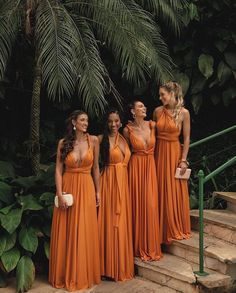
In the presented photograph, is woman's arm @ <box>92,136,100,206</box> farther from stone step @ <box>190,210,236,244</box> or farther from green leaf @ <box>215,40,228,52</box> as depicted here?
green leaf @ <box>215,40,228,52</box>

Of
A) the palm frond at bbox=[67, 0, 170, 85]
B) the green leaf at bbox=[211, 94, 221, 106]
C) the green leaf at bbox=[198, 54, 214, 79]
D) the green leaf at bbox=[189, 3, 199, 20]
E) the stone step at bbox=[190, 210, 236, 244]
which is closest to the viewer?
the stone step at bbox=[190, 210, 236, 244]

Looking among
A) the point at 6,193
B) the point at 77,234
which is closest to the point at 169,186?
the point at 77,234

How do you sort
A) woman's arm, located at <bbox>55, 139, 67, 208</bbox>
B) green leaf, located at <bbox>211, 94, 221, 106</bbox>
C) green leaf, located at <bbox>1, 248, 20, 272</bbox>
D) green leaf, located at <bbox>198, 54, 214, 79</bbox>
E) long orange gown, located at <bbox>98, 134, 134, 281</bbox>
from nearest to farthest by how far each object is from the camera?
woman's arm, located at <bbox>55, 139, 67, 208</bbox>
green leaf, located at <bbox>1, 248, 20, 272</bbox>
long orange gown, located at <bbox>98, 134, 134, 281</bbox>
green leaf, located at <bbox>198, 54, 214, 79</bbox>
green leaf, located at <bbox>211, 94, 221, 106</bbox>

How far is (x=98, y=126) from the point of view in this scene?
9.04 metres

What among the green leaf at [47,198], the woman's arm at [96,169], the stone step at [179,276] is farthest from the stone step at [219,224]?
the green leaf at [47,198]

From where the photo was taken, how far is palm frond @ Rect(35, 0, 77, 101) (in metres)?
5.81

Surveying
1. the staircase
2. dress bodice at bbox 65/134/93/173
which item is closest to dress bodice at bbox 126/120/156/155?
dress bodice at bbox 65/134/93/173

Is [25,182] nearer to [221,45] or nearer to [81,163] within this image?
[81,163]

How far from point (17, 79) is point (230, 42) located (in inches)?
146

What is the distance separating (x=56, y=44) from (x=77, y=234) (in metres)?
2.21

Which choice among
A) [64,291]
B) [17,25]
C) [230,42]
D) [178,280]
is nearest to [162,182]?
[178,280]

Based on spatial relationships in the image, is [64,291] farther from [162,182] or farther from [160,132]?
[160,132]

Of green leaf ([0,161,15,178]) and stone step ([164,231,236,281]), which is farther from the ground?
green leaf ([0,161,15,178])

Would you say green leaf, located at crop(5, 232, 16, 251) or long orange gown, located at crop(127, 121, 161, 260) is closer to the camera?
green leaf, located at crop(5, 232, 16, 251)
